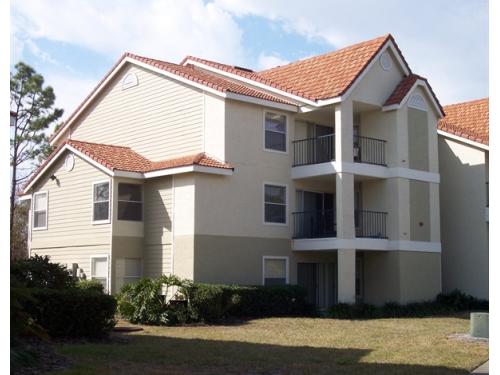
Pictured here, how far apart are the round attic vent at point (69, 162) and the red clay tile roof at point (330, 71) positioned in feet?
29.2

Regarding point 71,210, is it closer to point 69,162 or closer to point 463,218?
point 69,162

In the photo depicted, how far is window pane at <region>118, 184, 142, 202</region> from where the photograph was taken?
27.0 metres

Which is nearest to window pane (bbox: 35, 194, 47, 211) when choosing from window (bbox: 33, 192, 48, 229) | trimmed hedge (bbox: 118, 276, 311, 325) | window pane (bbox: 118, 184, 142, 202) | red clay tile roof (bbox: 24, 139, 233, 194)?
window (bbox: 33, 192, 48, 229)

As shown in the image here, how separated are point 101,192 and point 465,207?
15.2 metres

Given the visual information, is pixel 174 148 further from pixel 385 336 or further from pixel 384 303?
pixel 385 336

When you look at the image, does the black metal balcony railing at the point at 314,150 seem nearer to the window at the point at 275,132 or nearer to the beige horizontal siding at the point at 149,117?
the window at the point at 275,132

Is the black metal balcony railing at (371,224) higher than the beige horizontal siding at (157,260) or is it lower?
higher

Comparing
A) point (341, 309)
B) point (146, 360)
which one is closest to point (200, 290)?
point (341, 309)

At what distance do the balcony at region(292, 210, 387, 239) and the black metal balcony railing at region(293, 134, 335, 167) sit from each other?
200 centimetres

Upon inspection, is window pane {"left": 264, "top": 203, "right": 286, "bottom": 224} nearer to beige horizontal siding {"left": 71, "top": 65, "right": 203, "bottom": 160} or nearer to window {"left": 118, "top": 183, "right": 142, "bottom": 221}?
beige horizontal siding {"left": 71, "top": 65, "right": 203, "bottom": 160}

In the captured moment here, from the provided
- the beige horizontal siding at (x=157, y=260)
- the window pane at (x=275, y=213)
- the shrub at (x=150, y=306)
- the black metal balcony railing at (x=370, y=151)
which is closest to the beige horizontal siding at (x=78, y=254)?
the beige horizontal siding at (x=157, y=260)

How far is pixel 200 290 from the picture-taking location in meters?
22.4

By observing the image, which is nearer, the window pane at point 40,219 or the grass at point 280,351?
the grass at point 280,351

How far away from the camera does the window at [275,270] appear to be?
2702 centimetres
